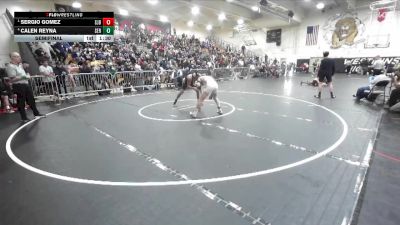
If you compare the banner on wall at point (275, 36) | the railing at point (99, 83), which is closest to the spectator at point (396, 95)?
the railing at point (99, 83)

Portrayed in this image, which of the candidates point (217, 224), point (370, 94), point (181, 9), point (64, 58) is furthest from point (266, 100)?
point (181, 9)

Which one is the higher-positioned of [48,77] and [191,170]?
[48,77]

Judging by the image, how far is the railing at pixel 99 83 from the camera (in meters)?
10.7

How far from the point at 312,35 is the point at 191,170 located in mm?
28613

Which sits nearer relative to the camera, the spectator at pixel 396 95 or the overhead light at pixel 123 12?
the spectator at pixel 396 95

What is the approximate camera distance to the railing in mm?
10672

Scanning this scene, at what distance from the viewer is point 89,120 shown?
272 inches

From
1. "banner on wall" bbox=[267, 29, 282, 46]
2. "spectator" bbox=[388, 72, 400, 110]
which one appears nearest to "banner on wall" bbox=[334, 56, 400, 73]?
"banner on wall" bbox=[267, 29, 282, 46]

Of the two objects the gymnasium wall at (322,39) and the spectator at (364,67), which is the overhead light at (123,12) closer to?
the gymnasium wall at (322,39)
